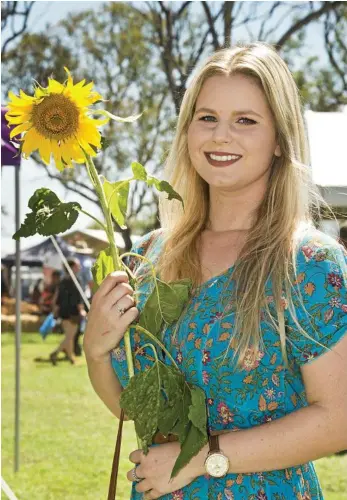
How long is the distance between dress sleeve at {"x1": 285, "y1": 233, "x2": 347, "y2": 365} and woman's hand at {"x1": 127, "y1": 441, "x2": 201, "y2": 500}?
0.27 meters

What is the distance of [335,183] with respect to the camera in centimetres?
546

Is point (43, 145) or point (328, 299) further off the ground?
point (43, 145)

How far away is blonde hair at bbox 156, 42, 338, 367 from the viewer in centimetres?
155

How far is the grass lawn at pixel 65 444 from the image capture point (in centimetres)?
575

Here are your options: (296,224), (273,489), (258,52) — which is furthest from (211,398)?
(258,52)

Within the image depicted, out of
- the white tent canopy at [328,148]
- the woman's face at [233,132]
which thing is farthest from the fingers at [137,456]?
the white tent canopy at [328,148]

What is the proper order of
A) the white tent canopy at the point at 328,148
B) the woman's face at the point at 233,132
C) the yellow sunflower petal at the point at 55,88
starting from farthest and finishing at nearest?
the white tent canopy at the point at 328,148 → the woman's face at the point at 233,132 → the yellow sunflower petal at the point at 55,88

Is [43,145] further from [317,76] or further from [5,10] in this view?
[317,76]

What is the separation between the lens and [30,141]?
1432mm

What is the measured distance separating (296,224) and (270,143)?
165 mm

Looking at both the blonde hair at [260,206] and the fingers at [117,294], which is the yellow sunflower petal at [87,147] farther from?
the blonde hair at [260,206]

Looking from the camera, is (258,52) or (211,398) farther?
(258,52)

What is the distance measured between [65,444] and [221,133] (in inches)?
237

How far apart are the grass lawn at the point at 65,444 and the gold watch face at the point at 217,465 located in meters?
4.12
